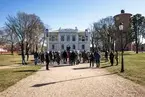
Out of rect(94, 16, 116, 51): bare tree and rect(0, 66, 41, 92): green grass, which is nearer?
rect(0, 66, 41, 92): green grass

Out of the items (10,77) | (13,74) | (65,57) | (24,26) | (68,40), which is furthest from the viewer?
(68,40)

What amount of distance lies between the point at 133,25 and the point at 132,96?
86.5m

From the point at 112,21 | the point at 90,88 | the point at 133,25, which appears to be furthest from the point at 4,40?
the point at 90,88

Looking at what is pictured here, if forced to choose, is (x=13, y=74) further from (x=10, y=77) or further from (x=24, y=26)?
(x=24, y=26)

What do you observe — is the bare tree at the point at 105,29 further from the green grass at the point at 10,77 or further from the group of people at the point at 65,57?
the green grass at the point at 10,77

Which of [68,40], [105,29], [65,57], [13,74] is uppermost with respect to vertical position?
[105,29]

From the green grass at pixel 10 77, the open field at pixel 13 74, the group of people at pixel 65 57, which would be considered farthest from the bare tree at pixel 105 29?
the green grass at pixel 10 77

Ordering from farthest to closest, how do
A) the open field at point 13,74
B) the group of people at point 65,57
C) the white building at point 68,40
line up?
the white building at point 68,40
the group of people at point 65,57
the open field at point 13,74

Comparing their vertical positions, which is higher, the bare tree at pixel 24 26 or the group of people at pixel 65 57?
the bare tree at pixel 24 26

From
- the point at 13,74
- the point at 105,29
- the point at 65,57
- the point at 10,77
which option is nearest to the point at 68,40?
the point at 105,29

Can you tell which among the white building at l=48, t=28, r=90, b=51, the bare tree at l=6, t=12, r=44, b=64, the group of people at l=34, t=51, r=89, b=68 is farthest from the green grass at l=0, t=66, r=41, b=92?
the white building at l=48, t=28, r=90, b=51

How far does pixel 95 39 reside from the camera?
9750 centimetres

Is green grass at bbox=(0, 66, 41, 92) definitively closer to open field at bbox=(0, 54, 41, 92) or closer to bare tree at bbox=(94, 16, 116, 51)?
open field at bbox=(0, 54, 41, 92)

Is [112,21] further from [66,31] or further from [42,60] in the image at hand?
[42,60]
